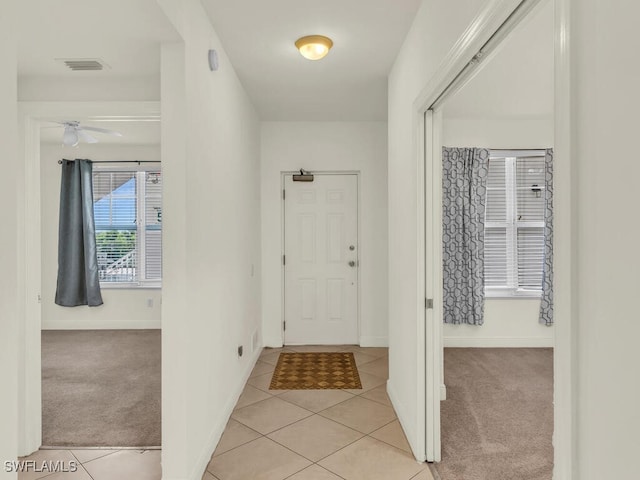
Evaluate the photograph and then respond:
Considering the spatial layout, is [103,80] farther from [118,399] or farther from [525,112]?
[525,112]

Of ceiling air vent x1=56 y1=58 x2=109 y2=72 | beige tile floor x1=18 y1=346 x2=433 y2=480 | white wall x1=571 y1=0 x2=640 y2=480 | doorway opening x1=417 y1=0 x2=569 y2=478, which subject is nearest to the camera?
white wall x1=571 y1=0 x2=640 y2=480

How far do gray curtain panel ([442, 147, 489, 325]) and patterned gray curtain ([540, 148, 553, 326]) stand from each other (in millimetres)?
617

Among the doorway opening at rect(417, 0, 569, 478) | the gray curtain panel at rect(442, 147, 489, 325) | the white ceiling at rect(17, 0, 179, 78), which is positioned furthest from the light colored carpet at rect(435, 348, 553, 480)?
the white ceiling at rect(17, 0, 179, 78)

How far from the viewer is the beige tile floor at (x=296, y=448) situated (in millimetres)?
2234

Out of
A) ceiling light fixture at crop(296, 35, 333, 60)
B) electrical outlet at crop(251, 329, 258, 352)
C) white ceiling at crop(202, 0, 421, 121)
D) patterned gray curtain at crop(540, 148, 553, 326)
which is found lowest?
electrical outlet at crop(251, 329, 258, 352)

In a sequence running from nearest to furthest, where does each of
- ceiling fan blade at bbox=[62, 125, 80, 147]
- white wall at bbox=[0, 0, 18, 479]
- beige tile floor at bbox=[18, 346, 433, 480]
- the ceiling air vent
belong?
white wall at bbox=[0, 0, 18, 479], beige tile floor at bbox=[18, 346, 433, 480], the ceiling air vent, ceiling fan blade at bbox=[62, 125, 80, 147]

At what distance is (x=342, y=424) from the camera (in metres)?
2.80

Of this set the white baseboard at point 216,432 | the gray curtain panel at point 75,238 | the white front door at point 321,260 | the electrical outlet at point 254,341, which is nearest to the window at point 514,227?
the white front door at point 321,260

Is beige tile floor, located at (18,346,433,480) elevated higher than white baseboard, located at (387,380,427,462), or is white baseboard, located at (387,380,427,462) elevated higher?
white baseboard, located at (387,380,427,462)

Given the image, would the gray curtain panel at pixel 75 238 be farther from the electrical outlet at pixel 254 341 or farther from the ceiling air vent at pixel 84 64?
the ceiling air vent at pixel 84 64

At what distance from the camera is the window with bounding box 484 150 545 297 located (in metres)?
4.63

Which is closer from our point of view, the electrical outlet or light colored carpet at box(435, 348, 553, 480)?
light colored carpet at box(435, 348, 553, 480)

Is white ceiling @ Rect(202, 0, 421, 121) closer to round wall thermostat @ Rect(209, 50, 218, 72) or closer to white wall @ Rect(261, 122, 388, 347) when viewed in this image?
round wall thermostat @ Rect(209, 50, 218, 72)

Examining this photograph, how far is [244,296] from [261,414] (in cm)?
105
